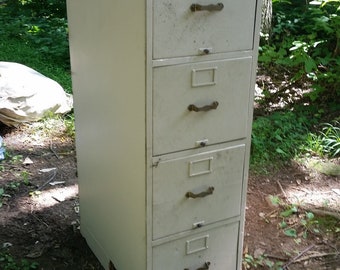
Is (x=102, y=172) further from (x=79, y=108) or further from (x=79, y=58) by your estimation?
(x=79, y=58)

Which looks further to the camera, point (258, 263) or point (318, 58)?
A: point (318, 58)

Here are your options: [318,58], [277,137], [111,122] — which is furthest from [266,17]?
[111,122]

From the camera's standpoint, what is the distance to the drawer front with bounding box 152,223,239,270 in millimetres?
2006

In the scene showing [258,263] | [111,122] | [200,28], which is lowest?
[258,263]

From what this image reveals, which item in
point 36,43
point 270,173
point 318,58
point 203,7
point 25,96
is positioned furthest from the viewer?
point 36,43

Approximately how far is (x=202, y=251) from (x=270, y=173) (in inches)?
56.5

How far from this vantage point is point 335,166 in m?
3.51

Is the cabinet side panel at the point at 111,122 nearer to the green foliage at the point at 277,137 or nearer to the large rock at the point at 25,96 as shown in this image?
the green foliage at the point at 277,137

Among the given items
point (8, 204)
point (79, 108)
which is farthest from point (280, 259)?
point (8, 204)

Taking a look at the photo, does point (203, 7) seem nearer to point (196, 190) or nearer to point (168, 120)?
point (168, 120)

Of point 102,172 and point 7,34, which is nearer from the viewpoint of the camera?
point 102,172

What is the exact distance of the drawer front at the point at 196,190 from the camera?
188 cm

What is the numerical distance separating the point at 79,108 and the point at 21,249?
0.83 metres

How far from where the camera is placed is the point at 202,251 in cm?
211
